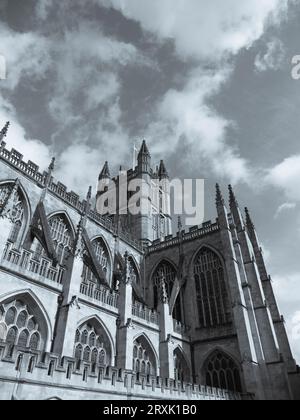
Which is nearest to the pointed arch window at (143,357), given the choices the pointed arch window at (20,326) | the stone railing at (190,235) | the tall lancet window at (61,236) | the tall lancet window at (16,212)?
the pointed arch window at (20,326)

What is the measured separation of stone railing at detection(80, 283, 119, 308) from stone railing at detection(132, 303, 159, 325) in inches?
70.7

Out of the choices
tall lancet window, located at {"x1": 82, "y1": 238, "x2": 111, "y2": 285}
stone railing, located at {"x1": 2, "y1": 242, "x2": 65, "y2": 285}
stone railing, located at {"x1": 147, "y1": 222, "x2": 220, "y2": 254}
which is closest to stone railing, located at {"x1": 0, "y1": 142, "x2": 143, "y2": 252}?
tall lancet window, located at {"x1": 82, "y1": 238, "x2": 111, "y2": 285}

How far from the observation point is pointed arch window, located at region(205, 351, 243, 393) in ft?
65.8

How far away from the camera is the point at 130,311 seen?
17.4 meters

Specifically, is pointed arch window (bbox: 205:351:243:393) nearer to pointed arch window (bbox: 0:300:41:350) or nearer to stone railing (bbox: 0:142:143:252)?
stone railing (bbox: 0:142:143:252)

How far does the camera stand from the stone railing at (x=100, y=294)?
1583cm

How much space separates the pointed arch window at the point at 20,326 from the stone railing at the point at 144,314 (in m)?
6.65

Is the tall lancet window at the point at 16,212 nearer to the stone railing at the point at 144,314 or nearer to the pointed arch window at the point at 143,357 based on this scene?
the stone railing at the point at 144,314

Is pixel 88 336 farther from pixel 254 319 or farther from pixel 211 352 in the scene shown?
pixel 254 319

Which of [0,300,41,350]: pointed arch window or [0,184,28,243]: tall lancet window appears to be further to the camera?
[0,184,28,243]: tall lancet window

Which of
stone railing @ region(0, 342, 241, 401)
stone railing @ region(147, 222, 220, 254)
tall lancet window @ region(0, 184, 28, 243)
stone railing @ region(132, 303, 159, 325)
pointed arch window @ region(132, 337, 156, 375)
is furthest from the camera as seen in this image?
stone railing @ region(147, 222, 220, 254)

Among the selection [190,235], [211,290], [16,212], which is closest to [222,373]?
[211,290]
